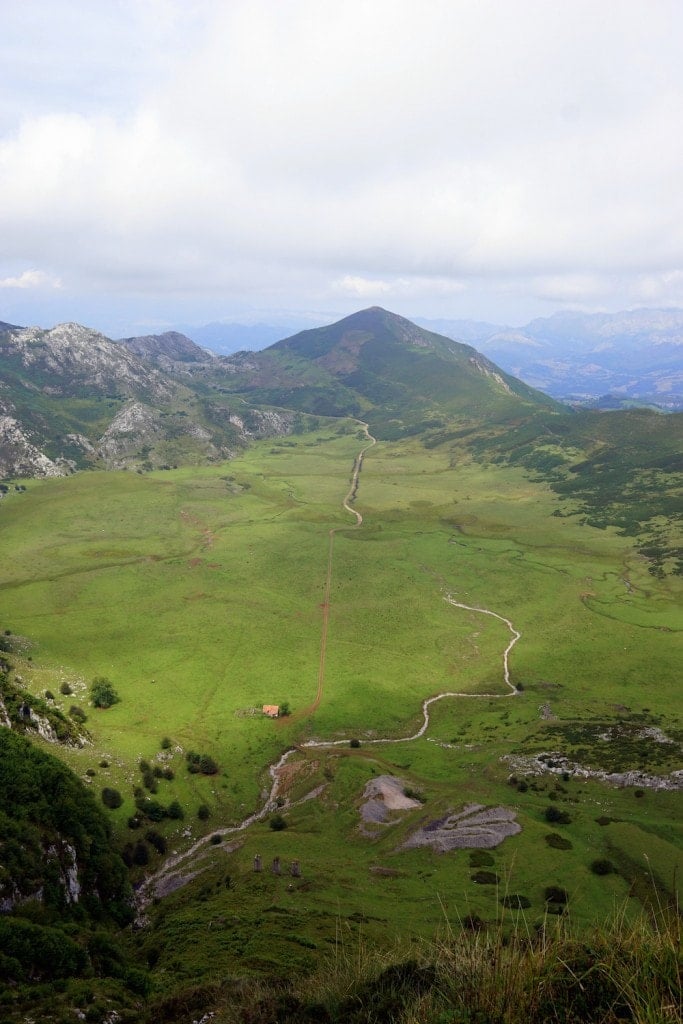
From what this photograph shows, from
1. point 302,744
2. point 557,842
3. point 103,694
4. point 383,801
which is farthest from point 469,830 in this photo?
point 103,694

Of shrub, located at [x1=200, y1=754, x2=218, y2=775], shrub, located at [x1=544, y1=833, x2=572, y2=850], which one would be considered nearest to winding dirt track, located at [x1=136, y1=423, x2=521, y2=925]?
shrub, located at [x1=200, y1=754, x2=218, y2=775]

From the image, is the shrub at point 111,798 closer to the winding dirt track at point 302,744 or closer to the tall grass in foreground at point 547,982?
the winding dirt track at point 302,744

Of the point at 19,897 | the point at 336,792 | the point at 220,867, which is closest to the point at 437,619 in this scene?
the point at 336,792

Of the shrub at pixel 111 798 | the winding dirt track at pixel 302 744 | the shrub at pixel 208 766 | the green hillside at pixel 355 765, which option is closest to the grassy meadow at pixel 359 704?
the green hillside at pixel 355 765

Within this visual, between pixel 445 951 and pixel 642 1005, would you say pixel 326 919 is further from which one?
pixel 642 1005

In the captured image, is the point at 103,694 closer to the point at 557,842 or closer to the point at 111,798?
the point at 111,798

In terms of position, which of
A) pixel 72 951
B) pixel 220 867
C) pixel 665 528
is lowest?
pixel 220 867

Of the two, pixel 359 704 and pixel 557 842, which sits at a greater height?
pixel 557 842
